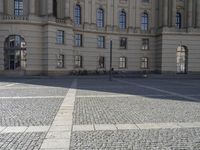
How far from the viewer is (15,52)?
49.6m

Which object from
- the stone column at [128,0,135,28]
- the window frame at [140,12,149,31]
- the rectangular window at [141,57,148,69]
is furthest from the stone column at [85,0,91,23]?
the rectangular window at [141,57,148,69]

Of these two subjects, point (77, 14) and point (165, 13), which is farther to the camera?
point (165, 13)

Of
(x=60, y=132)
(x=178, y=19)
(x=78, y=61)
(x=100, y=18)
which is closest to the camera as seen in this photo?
(x=60, y=132)

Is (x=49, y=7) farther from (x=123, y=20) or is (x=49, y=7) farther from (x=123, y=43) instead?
(x=123, y=43)

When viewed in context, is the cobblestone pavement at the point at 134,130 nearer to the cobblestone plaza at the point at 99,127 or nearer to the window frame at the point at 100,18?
the cobblestone plaza at the point at 99,127

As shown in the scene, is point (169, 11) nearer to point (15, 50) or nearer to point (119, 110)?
point (15, 50)

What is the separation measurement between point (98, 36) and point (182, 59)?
18899 millimetres

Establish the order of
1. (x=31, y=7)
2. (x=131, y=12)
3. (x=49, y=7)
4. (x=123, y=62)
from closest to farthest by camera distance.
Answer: (x=31, y=7) → (x=49, y=7) → (x=123, y=62) → (x=131, y=12)

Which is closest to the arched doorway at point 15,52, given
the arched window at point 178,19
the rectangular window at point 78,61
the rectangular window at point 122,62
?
the rectangular window at point 78,61

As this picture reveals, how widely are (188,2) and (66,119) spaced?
192 ft

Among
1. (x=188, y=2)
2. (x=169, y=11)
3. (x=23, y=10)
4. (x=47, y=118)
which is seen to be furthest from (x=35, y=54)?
(x=47, y=118)

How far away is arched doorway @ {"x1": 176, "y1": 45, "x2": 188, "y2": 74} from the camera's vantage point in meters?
63.3

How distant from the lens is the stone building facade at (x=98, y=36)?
49.3 metres

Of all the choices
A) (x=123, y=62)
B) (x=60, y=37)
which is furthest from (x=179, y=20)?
(x=60, y=37)
